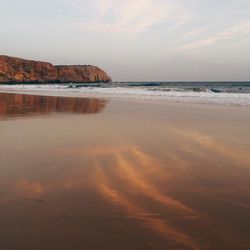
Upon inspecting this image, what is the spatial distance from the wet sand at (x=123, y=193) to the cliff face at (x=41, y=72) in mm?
116887

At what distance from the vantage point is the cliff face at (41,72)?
386 feet

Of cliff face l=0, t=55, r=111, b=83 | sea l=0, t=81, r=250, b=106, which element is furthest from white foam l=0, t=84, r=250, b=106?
cliff face l=0, t=55, r=111, b=83

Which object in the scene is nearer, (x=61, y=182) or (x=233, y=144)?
(x=61, y=182)

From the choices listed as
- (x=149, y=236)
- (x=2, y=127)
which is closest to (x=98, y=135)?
(x=2, y=127)

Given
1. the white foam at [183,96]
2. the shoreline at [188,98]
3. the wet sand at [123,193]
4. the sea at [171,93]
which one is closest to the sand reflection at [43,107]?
the shoreline at [188,98]

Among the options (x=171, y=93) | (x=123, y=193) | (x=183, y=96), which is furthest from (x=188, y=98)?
(x=123, y=193)

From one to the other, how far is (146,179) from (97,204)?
1008 millimetres

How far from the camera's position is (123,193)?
3387 millimetres

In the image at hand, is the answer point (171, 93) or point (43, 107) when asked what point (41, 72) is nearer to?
point (171, 93)

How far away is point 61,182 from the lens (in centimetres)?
368

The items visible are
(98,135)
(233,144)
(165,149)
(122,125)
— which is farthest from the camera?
(122,125)

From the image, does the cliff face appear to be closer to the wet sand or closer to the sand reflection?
the sand reflection

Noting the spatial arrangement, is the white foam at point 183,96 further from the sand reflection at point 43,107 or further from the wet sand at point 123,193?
the wet sand at point 123,193

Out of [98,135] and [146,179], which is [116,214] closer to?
[146,179]
